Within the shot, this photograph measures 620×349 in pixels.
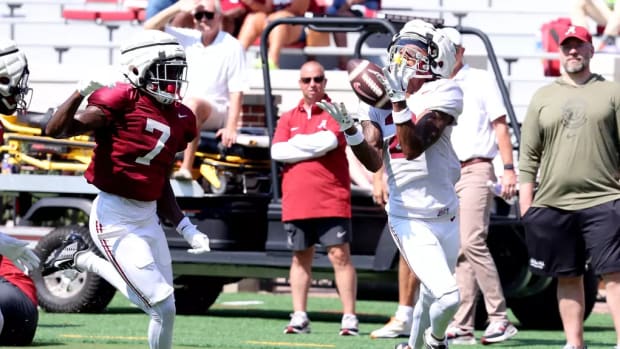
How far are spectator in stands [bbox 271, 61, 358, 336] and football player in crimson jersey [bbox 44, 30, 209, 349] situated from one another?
3.16 m

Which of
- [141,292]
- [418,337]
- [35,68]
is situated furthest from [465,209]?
[35,68]

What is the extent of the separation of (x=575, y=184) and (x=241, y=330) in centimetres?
318

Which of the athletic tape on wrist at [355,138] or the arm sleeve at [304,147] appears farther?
the arm sleeve at [304,147]

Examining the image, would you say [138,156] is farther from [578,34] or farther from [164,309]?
[578,34]

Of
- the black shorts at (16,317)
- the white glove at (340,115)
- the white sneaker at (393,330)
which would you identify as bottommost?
the white sneaker at (393,330)

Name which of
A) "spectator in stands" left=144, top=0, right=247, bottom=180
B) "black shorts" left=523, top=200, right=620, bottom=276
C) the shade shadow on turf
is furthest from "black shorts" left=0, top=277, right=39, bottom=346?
the shade shadow on turf

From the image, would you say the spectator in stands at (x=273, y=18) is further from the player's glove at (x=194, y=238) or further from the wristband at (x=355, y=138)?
the wristband at (x=355, y=138)

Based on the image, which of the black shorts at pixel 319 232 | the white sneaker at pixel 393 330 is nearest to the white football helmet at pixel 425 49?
the white sneaker at pixel 393 330

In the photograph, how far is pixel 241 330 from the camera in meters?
11.0

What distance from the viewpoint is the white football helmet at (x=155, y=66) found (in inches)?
297

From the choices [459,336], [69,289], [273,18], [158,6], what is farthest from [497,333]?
[273,18]

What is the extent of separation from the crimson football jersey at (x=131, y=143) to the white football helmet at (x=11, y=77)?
0.39 m

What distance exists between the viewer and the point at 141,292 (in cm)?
738

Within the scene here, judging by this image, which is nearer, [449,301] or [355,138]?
[355,138]
